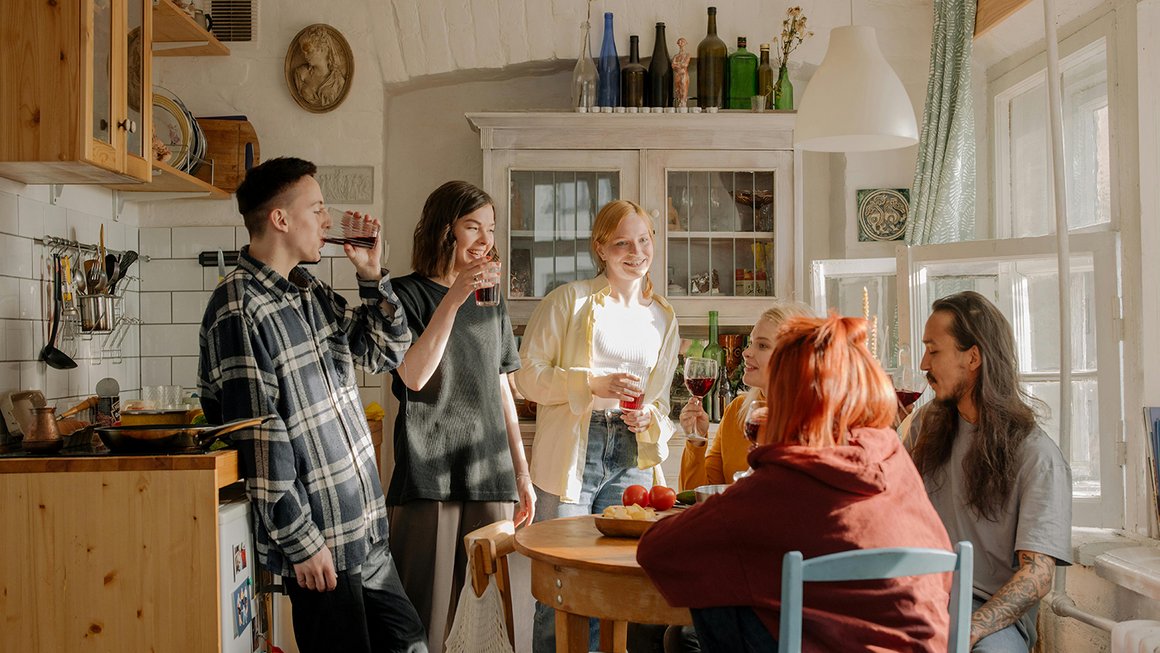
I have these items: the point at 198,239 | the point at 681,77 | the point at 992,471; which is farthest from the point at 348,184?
the point at 992,471

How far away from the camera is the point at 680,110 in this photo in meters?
4.06

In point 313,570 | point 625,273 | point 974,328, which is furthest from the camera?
point 625,273

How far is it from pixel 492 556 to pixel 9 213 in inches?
72.0

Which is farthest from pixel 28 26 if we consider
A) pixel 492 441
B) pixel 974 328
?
pixel 974 328

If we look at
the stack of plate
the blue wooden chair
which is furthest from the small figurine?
Answer: the blue wooden chair

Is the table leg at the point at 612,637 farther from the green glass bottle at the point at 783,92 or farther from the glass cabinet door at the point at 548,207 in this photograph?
the green glass bottle at the point at 783,92

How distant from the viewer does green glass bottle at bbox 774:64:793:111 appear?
4.14 metres

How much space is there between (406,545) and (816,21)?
2.84 meters

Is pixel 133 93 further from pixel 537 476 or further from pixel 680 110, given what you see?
pixel 680 110

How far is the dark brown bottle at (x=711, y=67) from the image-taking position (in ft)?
13.5

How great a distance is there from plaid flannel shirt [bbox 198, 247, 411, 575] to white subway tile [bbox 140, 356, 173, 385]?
2.03 m

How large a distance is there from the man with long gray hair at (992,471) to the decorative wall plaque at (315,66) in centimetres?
271

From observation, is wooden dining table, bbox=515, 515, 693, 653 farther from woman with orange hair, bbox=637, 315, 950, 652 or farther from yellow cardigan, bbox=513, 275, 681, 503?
yellow cardigan, bbox=513, 275, 681, 503

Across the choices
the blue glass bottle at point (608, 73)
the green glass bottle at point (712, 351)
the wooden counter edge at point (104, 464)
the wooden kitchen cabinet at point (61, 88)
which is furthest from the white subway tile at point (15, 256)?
the green glass bottle at point (712, 351)
